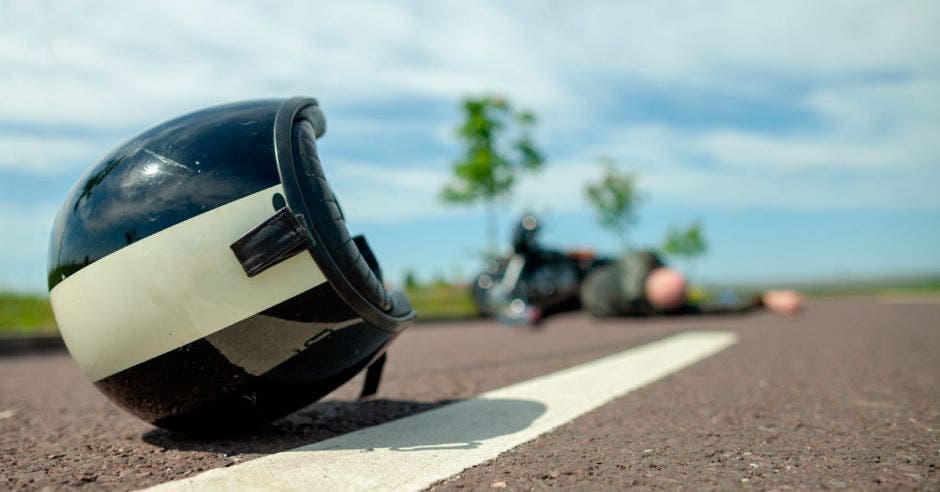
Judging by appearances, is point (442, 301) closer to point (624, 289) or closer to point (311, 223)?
point (624, 289)

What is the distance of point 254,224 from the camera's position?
10.6ft

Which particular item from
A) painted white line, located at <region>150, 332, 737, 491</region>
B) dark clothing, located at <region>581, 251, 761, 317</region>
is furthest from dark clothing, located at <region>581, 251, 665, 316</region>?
painted white line, located at <region>150, 332, 737, 491</region>

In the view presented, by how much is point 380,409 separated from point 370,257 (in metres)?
Result: 1.11

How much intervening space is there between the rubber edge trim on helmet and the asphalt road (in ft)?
2.68

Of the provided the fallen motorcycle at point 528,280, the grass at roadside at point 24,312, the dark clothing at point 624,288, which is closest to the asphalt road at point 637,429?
the grass at roadside at point 24,312

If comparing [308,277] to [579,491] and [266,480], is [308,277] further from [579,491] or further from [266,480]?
[579,491]

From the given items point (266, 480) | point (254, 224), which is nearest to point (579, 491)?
point (266, 480)

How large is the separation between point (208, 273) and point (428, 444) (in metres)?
1.44

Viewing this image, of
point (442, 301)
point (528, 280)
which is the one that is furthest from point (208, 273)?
point (442, 301)

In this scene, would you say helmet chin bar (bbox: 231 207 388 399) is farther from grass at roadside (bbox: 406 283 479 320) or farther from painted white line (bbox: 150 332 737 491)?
grass at roadside (bbox: 406 283 479 320)

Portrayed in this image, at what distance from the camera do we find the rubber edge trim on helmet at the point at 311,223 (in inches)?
131

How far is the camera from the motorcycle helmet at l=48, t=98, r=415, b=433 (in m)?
3.20

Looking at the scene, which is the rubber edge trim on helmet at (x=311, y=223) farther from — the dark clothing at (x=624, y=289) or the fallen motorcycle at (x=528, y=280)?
the dark clothing at (x=624, y=289)

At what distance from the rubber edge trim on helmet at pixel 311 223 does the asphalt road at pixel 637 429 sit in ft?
2.68
